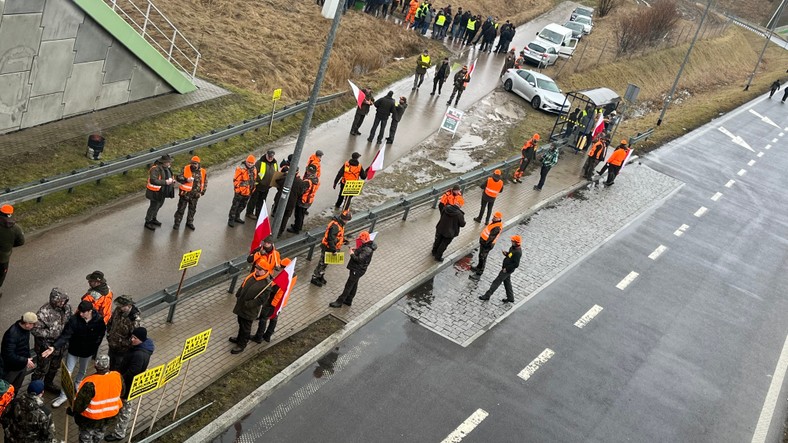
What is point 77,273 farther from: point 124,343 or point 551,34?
point 551,34

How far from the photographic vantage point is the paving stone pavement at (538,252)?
16016mm

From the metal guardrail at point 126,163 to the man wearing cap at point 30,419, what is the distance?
6976 millimetres

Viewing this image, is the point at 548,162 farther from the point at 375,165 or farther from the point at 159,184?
the point at 159,184

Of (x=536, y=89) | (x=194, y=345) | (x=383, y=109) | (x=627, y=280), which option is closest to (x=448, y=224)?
(x=627, y=280)

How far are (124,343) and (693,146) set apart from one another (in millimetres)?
27809

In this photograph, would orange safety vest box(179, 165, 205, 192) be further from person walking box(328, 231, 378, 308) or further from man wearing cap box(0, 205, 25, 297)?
man wearing cap box(0, 205, 25, 297)

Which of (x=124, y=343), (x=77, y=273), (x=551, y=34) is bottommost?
(x=77, y=273)

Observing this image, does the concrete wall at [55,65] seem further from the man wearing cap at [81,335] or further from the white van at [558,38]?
the white van at [558,38]

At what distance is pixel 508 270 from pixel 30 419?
10.00m

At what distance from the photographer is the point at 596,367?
50.6 feet

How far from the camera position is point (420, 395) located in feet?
43.6

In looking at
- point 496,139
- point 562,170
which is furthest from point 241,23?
point 562,170

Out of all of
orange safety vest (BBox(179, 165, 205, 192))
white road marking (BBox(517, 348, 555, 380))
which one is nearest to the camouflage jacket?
orange safety vest (BBox(179, 165, 205, 192))

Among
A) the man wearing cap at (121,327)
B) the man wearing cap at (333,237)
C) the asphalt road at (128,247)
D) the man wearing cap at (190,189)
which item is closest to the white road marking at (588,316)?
the man wearing cap at (333,237)
